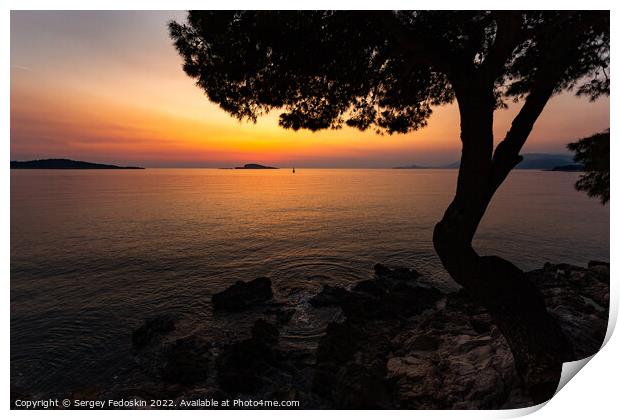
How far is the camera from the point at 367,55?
575 cm

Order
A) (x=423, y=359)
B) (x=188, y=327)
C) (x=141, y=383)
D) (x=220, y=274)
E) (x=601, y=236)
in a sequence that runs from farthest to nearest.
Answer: (x=601, y=236), (x=220, y=274), (x=188, y=327), (x=141, y=383), (x=423, y=359)

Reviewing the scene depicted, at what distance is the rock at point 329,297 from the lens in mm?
10352

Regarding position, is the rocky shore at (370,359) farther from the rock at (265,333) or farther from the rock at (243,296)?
the rock at (243,296)

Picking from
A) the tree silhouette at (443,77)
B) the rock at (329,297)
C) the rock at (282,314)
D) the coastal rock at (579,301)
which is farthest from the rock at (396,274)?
the tree silhouette at (443,77)

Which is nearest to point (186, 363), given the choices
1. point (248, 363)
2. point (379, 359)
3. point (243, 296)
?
point (248, 363)

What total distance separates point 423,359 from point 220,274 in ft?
36.9

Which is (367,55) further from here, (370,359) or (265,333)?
(265,333)

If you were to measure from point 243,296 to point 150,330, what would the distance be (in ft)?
10.2

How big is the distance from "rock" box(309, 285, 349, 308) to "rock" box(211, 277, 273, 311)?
183 centimetres

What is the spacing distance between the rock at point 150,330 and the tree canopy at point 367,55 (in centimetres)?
686

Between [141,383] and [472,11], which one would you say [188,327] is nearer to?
[141,383]

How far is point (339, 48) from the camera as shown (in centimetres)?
559

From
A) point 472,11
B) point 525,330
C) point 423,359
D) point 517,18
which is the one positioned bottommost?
point 423,359
